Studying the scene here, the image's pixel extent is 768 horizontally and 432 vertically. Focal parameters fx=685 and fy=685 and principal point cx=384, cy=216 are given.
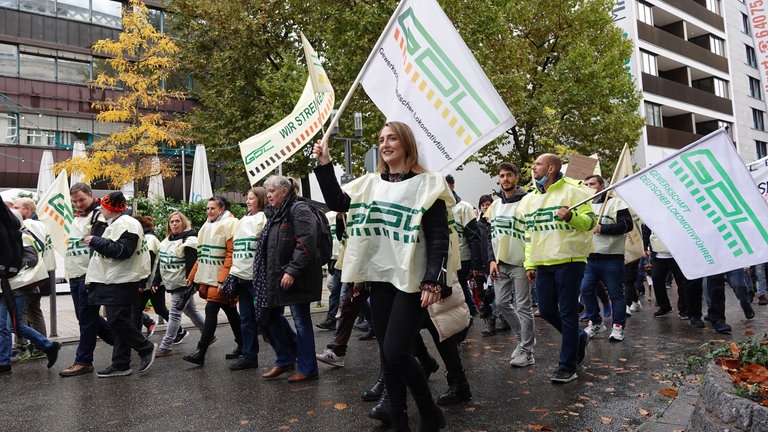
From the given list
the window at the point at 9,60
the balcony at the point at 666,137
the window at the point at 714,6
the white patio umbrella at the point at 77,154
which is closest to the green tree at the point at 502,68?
the white patio umbrella at the point at 77,154

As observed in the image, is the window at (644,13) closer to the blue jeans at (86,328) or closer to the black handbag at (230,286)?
the black handbag at (230,286)

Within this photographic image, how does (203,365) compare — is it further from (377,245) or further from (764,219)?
(764,219)

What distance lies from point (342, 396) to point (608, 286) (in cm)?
410

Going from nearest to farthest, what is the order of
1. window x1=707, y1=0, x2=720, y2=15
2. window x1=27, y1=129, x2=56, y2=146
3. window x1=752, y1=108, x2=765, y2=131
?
window x1=27, y1=129, x2=56, y2=146
window x1=707, y1=0, x2=720, y2=15
window x1=752, y1=108, x2=765, y2=131

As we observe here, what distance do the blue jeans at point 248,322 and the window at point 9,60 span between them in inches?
1169

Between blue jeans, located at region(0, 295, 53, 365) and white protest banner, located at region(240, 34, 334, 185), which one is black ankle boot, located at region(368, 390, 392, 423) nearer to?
white protest banner, located at region(240, 34, 334, 185)

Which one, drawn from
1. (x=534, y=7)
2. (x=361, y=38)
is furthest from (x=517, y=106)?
(x=361, y=38)

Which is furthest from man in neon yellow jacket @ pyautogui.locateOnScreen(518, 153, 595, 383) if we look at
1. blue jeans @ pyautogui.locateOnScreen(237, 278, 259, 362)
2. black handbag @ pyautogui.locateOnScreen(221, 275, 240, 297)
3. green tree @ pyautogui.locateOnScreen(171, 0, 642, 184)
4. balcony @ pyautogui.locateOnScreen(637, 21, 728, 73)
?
balcony @ pyautogui.locateOnScreen(637, 21, 728, 73)

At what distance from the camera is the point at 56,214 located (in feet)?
30.7

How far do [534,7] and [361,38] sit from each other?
9593mm

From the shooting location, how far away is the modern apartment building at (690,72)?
3978cm

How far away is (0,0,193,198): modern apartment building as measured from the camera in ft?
103

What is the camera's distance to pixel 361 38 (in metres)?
22.0

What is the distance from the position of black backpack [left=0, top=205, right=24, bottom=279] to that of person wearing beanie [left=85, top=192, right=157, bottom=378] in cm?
68
